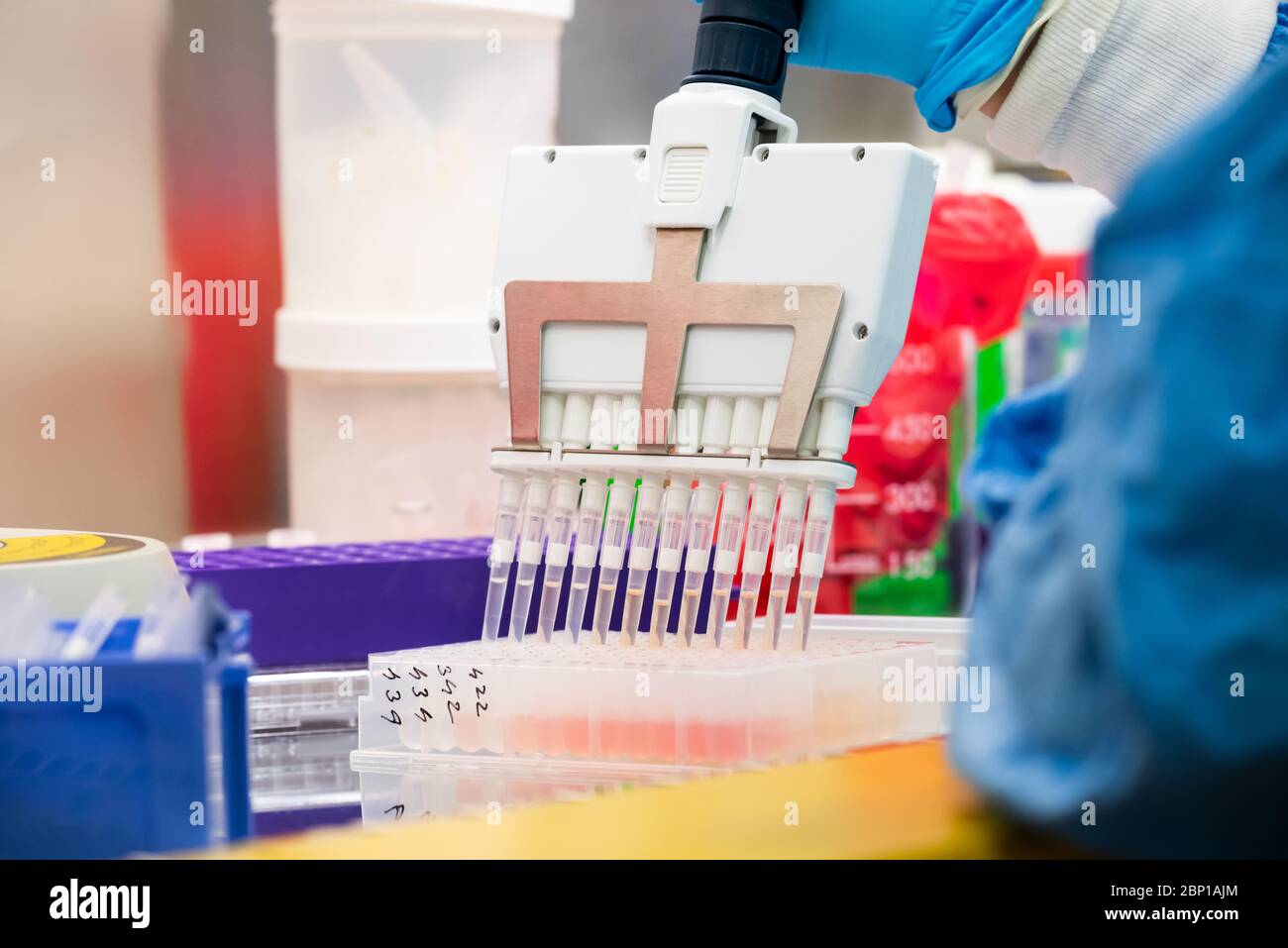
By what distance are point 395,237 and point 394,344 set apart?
130 mm

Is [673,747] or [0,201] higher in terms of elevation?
[0,201]

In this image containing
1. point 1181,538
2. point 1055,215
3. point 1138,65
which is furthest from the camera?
point 1055,215

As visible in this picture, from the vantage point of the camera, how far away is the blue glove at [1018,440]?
64cm

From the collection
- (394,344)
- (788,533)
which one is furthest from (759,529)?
(394,344)

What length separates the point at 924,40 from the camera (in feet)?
3.08

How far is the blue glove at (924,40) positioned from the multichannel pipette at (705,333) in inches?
4.2

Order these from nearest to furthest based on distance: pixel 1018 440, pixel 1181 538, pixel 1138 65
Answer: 1. pixel 1181 538
2. pixel 1018 440
3. pixel 1138 65

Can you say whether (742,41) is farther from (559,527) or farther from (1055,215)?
(1055,215)

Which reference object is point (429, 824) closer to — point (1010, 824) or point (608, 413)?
point (1010, 824)

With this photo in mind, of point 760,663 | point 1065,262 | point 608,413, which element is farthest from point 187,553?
point 1065,262

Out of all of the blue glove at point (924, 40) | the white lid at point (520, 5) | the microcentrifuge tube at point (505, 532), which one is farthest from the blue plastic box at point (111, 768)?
the white lid at point (520, 5)

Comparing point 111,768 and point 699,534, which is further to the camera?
point 699,534

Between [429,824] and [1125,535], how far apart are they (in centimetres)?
28

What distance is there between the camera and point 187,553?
1072 millimetres
